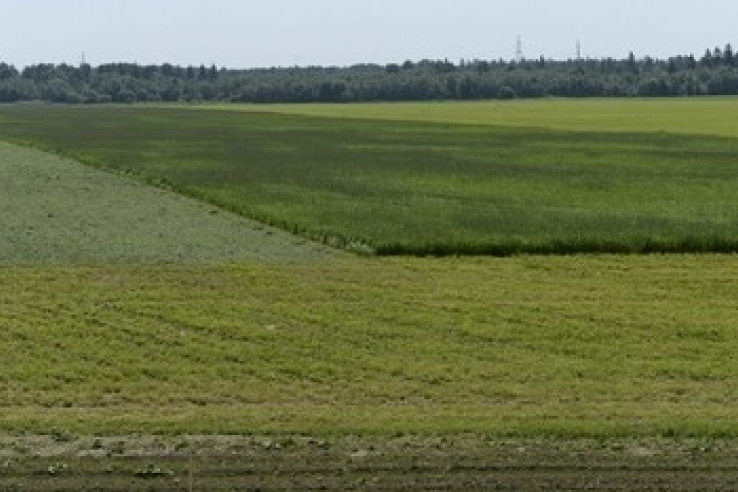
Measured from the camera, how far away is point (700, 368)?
16141mm

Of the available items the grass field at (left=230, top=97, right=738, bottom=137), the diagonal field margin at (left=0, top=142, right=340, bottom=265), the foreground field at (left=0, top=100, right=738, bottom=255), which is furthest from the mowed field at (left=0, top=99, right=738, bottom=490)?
the grass field at (left=230, top=97, right=738, bottom=137)

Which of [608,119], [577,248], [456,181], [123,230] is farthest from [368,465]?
[608,119]

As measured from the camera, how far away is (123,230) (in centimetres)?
3098

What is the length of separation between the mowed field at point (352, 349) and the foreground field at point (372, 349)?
6 cm

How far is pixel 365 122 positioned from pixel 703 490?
9728 centimetres

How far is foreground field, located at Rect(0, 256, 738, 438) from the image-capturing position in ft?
44.1

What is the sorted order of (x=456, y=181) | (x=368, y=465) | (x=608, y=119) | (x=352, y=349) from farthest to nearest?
(x=608, y=119)
(x=456, y=181)
(x=352, y=349)
(x=368, y=465)

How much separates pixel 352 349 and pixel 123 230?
581 inches

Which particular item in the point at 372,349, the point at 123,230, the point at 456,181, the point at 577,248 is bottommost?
the point at 456,181

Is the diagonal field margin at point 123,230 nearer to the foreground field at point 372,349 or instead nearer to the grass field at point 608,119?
the foreground field at point 372,349

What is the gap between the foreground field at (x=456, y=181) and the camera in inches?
1164

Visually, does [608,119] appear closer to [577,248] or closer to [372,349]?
[577,248]

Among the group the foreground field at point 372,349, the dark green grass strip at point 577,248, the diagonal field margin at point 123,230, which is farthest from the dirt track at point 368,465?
the dark green grass strip at point 577,248

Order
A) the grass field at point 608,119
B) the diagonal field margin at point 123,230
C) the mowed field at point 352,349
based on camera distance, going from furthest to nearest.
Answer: the grass field at point 608,119 < the diagonal field margin at point 123,230 < the mowed field at point 352,349
